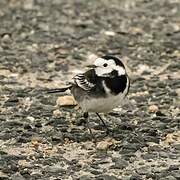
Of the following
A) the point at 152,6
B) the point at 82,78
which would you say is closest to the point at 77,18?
the point at 152,6

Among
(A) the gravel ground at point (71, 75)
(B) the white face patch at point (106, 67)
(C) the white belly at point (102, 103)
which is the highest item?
(B) the white face patch at point (106, 67)

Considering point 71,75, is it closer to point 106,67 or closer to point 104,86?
point 106,67

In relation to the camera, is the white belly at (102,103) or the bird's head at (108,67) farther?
the bird's head at (108,67)

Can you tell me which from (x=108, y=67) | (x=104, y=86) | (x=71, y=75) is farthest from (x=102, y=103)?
(x=71, y=75)

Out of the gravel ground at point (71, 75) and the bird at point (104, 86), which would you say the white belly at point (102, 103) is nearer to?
the bird at point (104, 86)

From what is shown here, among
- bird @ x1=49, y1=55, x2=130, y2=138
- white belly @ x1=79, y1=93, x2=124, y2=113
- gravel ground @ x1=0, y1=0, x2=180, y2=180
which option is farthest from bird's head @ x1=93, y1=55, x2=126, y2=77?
gravel ground @ x1=0, y1=0, x2=180, y2=180

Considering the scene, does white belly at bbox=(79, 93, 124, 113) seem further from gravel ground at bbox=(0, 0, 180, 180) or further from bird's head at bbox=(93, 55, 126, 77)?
gravel ground at bbox=(0, 0, 180, 180)

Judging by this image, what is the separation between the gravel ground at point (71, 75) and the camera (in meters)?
5.76

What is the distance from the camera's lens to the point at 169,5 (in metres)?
12.0

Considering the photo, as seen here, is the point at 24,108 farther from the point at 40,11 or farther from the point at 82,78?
the point at 40,11

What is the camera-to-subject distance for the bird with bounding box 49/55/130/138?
19.6ft

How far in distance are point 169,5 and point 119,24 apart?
1524mm

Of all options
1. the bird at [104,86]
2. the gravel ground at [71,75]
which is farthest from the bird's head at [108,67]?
the gravel ground at [71,75]

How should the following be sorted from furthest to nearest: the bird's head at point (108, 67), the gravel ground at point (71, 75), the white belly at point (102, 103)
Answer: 1. the bird's head at point (108, 67)
2. the white belly at point (102, 103)
3. the gravel ground at point (71, 75)
